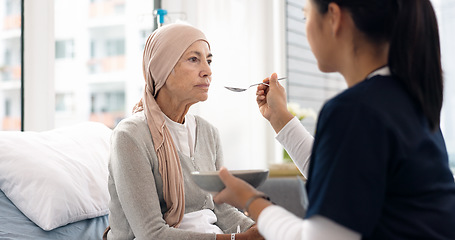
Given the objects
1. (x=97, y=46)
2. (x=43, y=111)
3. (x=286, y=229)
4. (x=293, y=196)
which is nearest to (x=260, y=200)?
(x=286, y=229)

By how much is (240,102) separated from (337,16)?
2880 mm

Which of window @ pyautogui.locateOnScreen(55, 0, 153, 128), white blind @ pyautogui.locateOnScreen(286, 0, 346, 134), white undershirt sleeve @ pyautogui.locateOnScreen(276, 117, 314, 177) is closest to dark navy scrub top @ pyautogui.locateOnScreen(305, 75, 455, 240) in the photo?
white undershirt sleeve @ pyautogui.locateOnScreen(276, 117, 314, 177)

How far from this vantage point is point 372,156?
2.98 ft

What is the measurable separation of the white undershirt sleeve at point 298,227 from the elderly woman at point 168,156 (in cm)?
67

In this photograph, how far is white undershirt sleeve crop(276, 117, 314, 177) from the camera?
154cm

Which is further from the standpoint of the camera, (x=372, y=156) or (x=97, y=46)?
(x=97, y=46)

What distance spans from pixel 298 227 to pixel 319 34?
1.34 feet

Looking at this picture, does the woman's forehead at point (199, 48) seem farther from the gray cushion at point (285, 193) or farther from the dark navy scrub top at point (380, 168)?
the gray cushion at point (285, 193)

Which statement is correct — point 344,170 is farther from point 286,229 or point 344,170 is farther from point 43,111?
point 43,111

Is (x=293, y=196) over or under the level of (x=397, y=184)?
under

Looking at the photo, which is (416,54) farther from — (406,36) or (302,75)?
(302,75)

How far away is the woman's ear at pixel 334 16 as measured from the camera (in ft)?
3.43

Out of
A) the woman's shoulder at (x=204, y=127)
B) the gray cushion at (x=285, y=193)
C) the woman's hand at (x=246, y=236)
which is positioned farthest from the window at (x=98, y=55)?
the woman's hand at (x=246, y=236)

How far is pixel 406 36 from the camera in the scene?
102cm
